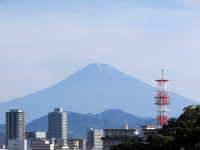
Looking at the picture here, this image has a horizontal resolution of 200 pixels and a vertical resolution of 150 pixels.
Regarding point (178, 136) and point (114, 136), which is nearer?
point (178, 136)

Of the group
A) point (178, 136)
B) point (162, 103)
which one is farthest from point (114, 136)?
point (178, 136)

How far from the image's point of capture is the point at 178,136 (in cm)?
7950

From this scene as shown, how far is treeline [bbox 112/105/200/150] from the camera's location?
7688 centimetres

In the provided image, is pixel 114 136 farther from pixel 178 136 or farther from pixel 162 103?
pixel 178 136

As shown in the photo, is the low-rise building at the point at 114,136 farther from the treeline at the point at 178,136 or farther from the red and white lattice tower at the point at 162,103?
the treeline at the point at 178,136

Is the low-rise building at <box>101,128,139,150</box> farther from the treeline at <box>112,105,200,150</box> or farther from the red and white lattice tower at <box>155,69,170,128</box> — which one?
the treeline at <box>112,105,200,150</box>

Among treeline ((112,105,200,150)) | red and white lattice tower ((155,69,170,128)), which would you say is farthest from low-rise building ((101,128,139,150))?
treeline ((112,105,200,150))

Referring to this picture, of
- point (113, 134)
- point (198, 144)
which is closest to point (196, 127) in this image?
point (198, 144)

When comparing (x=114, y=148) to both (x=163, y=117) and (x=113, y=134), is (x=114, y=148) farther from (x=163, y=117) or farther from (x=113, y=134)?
(x=113, y=134)

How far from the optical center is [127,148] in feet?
272

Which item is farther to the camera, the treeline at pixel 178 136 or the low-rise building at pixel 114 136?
the low-rise building at pixel 114 136

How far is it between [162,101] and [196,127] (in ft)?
135

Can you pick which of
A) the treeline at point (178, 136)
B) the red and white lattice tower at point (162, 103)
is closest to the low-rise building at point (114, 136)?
the red and white lattice tower at point (162, 103)

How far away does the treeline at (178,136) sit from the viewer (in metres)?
76.9
